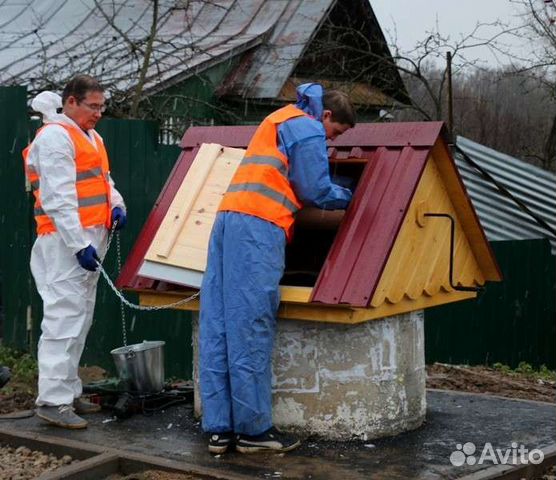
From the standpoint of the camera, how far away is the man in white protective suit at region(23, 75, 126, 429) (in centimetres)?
639

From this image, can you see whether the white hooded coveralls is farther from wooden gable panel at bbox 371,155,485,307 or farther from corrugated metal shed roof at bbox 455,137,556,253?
corrugated metal shed roof at bbox 455,137,556,253

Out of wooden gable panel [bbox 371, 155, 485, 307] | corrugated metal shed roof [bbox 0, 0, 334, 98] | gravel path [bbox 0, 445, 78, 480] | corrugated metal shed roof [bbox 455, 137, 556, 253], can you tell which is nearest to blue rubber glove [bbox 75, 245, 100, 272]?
gravel path [bbox 0, 445, 78, 480]

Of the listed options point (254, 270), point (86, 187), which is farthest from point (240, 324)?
point (86, 187)

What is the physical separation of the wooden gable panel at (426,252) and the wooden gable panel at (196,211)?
3.57 feet

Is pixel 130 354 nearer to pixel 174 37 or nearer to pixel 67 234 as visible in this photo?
pixel 67 234

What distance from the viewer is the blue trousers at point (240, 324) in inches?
226

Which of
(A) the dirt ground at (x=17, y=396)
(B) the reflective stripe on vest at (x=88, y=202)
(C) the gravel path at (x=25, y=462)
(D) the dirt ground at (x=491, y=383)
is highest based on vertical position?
(B) the reflective stripe on vest at (x=88, y=202)

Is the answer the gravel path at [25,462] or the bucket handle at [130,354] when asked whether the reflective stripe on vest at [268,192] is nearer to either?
the bucket handle at [130,354]

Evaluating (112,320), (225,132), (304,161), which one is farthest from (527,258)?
(304,161)

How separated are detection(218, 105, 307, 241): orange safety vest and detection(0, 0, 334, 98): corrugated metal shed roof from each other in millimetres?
8651

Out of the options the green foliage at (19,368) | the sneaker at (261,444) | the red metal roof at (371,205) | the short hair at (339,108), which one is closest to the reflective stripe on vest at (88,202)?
the red metal roof at (371,205)

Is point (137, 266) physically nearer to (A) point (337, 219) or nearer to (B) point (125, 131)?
(A) point (337, 219)

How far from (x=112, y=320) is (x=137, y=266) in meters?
2.85

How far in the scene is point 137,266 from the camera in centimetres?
662
